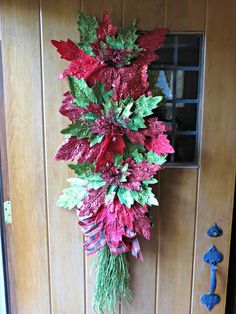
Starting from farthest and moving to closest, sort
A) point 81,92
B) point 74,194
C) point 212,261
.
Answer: point 212,261 → point 74,194 → point 81,92

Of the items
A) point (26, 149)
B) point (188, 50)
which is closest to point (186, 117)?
point (188, 50)

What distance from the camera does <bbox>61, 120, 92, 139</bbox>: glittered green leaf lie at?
873 millimetres

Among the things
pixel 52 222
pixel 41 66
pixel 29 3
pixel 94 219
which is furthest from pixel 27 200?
pixel 29 3

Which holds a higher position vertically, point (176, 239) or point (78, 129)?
point (78, 129)

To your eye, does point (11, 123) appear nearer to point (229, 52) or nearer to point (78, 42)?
point (78, 42)

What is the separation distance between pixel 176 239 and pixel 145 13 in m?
0.72

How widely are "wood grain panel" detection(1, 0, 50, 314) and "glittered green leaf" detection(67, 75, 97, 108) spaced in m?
0.15

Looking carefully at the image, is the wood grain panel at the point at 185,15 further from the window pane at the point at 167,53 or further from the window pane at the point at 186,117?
the window pane at the point at 186,117

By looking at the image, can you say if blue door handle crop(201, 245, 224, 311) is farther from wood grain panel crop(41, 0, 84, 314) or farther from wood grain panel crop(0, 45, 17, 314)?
wood grain panel crop(0, 45, 17, 314)

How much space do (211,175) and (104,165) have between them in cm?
36

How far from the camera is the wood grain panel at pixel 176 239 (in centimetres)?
101

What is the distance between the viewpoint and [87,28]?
88cm

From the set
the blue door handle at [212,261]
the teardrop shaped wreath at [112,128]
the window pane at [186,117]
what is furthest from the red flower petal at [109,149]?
the blue door handle at [212,261]

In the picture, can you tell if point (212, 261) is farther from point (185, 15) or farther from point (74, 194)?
point (185, 15)
